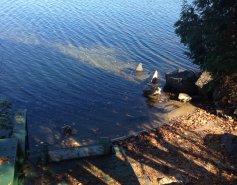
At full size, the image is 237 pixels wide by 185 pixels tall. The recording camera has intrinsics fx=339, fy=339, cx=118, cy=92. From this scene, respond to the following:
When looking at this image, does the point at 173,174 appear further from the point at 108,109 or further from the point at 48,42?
the point at 48,42

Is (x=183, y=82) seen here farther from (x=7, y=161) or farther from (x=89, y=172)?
(x=7, y=161)

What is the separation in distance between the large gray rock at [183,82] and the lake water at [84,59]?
265 cm

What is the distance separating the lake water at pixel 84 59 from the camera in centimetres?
2288

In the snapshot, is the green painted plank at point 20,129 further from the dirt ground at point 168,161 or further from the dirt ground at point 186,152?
the dirt ground at point 186,152

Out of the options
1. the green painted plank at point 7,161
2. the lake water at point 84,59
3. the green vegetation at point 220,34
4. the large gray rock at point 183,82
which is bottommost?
the lake water at point 84,59

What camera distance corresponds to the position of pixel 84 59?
32062 millimetres

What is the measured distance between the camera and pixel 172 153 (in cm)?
1722

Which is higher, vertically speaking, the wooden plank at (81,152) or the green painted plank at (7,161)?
the green painted plank at (7,161)

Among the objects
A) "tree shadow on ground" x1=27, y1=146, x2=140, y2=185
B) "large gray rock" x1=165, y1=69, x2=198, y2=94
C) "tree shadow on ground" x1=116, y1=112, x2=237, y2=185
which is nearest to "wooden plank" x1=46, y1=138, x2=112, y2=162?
"tree shadow on ground" x1=27, y1=146, x2=140, y2=185

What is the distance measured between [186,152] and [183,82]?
10608mm

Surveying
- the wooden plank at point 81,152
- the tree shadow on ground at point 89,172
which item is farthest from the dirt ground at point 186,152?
the wooden plank at point 81,152

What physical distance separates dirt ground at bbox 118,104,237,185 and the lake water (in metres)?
2.62

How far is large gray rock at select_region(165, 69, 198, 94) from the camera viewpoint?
1063 inches

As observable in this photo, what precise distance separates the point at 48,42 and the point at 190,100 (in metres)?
16.3
